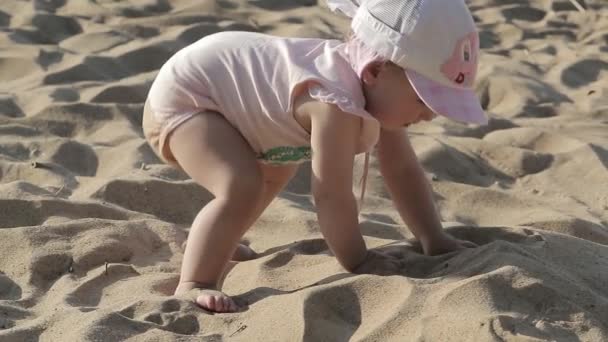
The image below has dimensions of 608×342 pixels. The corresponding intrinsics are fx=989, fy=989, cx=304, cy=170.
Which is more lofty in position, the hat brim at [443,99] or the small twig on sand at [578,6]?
the hat brim at [443,99]

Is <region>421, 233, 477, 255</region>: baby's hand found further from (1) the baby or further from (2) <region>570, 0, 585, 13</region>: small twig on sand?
(2) <region>570, 0, 585, 13</region>: small twig on sand

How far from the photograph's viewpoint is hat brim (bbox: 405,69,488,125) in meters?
2.43

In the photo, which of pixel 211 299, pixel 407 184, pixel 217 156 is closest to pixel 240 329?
pixel 211 299

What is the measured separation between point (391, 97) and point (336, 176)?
0.81 ft

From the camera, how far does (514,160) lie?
399cm

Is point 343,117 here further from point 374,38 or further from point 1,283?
point 1,283

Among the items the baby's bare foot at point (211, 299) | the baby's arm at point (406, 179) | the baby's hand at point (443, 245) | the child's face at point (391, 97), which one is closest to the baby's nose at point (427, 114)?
the child's face at point (391, 97)

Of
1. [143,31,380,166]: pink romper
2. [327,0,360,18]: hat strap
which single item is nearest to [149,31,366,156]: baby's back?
[143,31,380,166]: pink romper

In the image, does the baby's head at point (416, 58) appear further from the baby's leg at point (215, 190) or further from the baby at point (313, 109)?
the baby's leg at point (215, 190)

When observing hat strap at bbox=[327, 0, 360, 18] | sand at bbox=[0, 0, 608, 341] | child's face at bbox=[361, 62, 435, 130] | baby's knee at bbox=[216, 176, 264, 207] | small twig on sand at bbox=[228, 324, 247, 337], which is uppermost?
hat strap at bbox=[327, 0, 360, 18]

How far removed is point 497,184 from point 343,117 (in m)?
1.47

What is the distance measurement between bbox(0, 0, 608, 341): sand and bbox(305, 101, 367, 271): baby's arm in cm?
10

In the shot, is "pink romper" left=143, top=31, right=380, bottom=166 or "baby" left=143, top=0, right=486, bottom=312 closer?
"baby" left=143, top=0, right=486, bottom=312

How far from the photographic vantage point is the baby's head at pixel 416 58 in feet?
7.85
